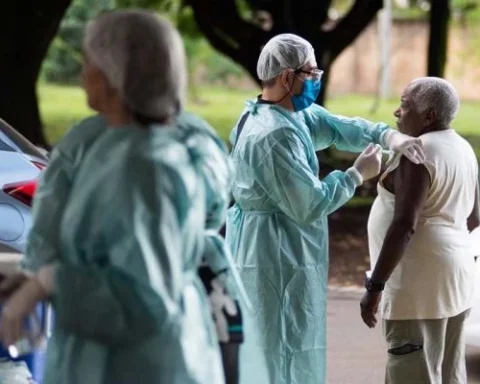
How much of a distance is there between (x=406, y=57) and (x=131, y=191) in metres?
36.4

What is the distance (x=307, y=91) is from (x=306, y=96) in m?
0.02

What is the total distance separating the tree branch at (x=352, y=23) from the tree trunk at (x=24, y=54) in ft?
13.4

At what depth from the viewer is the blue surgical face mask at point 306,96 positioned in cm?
480

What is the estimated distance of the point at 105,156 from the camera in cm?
284

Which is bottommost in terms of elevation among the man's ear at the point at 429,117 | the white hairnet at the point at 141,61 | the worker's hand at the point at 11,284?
the man's ear at the point at 429,117

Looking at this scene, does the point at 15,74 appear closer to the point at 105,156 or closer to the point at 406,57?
the point at 105,156

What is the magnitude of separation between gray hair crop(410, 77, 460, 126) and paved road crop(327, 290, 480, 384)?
224 cm

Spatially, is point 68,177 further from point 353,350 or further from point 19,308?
point 353,350

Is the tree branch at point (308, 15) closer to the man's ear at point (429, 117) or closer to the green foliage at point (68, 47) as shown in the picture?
the green foliage at point (68, 47)

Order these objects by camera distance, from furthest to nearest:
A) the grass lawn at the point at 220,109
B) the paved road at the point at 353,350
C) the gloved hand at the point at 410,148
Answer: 1. the grass lawn at the point at 220,109
2. the paved road at the point at 353,350
3. the gloved hand at the point at 410,148

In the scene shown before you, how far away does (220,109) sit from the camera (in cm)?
3297

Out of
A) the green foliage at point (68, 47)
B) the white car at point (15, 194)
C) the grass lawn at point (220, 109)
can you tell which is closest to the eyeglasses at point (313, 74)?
the white car at point (15, 194)

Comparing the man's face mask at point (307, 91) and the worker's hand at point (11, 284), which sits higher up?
the worker's hand at point (11, 284)

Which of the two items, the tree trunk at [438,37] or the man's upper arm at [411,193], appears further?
the tree trunk at [438,37]
